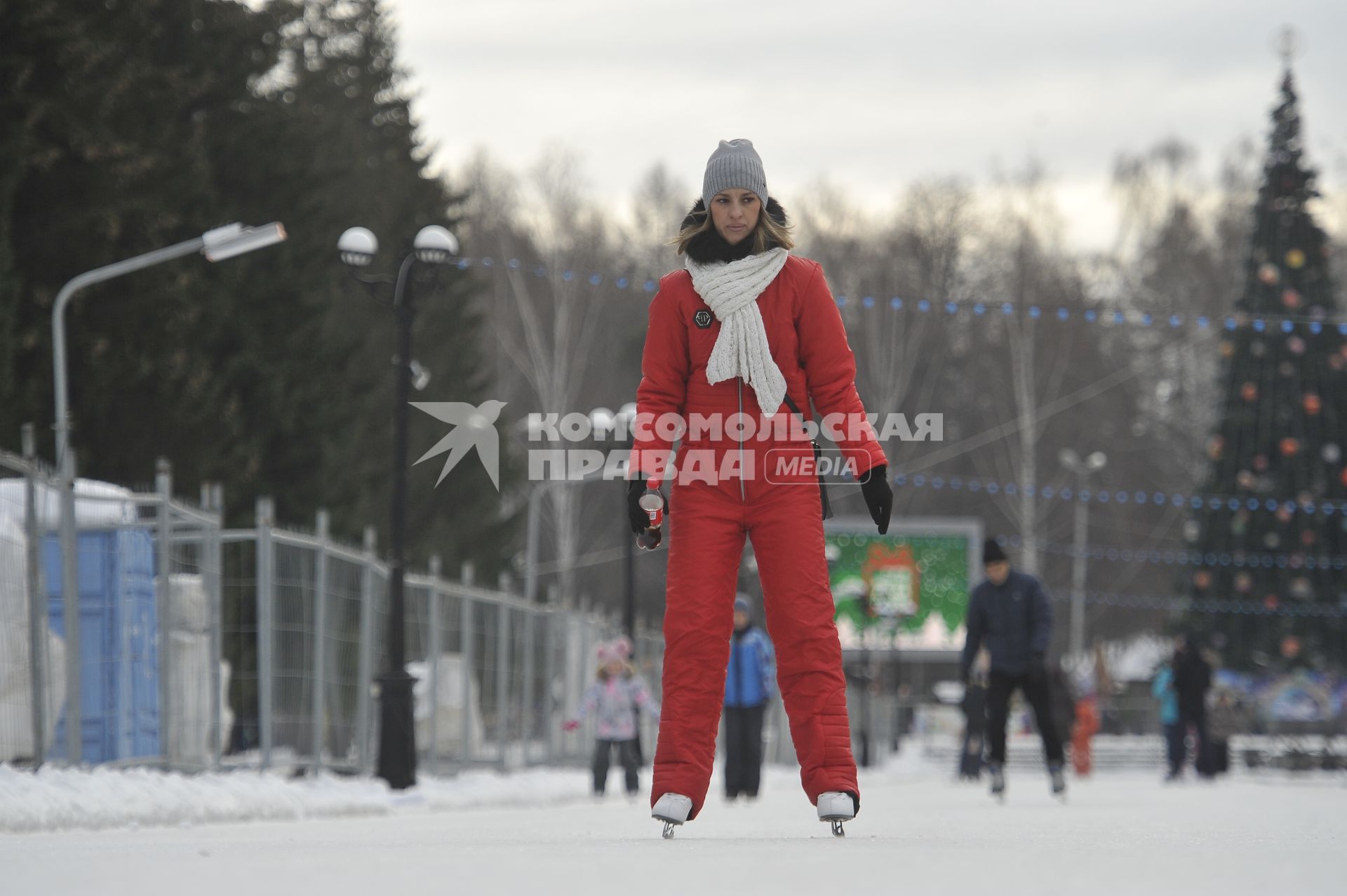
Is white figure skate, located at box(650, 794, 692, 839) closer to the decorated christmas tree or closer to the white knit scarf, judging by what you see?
the white knit scarf

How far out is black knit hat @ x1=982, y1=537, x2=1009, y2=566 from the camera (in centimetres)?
1326

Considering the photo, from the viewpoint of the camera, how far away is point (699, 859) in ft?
15.6

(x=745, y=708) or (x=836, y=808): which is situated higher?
(x=836, y=808)

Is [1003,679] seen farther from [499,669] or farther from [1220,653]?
[1220,653]

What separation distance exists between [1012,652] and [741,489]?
22.4 feet

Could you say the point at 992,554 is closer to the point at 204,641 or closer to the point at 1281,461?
the point at 204,641

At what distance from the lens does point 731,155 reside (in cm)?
632

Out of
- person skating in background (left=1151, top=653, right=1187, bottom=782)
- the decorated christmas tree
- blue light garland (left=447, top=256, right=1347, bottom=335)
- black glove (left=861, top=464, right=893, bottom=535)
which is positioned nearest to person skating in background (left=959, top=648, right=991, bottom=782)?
person skating in background (left=1151, top=653, right=1187, bottom=782)

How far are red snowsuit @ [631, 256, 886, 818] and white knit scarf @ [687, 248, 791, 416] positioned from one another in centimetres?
5

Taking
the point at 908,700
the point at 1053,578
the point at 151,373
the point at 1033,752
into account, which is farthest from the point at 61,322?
the point at 908,700

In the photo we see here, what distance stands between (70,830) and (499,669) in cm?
1078

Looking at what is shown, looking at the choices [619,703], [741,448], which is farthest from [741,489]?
[619,703]

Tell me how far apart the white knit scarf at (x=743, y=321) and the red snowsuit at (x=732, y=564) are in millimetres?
52

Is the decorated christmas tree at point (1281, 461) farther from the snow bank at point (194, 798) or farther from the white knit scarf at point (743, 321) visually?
the white knit scarf at point (743, 321)
